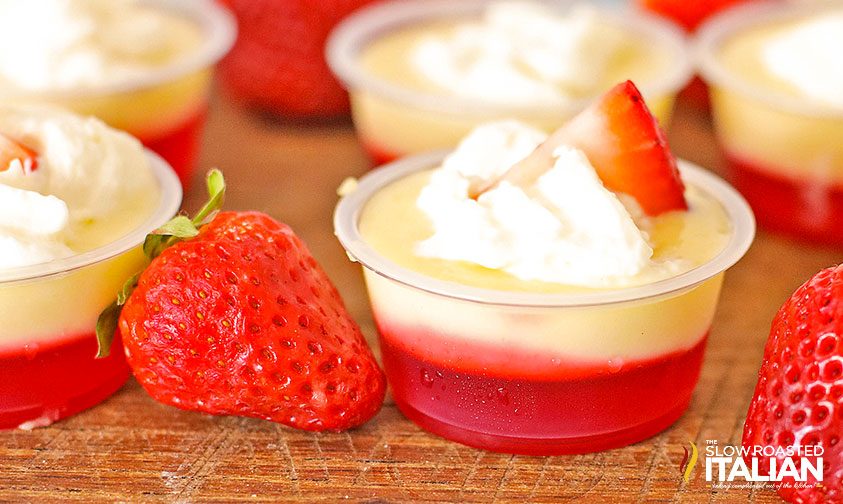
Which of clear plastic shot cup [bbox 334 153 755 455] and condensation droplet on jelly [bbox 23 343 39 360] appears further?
condensation droplet on jelly [bbox 23 343 39 360]

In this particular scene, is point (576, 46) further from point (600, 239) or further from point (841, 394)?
point (841, 394)

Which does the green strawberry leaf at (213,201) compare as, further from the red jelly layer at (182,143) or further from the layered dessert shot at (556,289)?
the red jelly layer at (182,143)

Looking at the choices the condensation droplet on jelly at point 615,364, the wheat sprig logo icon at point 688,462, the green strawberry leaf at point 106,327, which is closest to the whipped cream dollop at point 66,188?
the green strawberry leaf at point 106,327

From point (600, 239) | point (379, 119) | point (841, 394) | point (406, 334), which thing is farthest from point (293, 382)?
point (379, 119)

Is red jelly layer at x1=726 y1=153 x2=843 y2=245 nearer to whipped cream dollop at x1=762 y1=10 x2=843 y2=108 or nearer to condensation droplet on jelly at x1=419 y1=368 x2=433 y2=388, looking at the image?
whipped cream dollop at x1=762 y1=10 x2=843 y2=108

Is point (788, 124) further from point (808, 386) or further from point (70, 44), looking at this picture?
point (70, 44)

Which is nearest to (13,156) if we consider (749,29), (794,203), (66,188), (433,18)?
(66,188)

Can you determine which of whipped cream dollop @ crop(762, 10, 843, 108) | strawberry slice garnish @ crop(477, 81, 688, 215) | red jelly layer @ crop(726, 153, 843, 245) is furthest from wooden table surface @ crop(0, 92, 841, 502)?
whipped cream dollop @ crop(762, 10, 843, 108)
